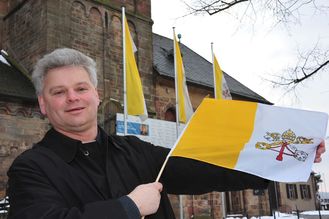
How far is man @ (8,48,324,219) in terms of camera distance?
1.62 meters

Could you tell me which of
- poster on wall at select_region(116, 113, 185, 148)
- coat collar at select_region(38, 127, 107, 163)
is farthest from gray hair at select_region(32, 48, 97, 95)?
poster on wall at select_region(116, 113, 185, 148)

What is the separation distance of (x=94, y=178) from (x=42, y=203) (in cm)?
33

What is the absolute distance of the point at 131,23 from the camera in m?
17.6

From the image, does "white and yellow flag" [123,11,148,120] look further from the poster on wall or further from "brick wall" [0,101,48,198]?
"brick wall" [0,101,48,198]

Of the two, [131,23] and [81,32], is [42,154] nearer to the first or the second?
[81,32]

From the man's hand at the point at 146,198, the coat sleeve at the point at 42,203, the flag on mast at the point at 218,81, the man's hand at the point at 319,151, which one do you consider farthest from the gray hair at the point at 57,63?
the flag on mast at the point at 218,81

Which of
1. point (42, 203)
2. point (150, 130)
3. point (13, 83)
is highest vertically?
point (13, 83)

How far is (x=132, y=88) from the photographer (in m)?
12.2

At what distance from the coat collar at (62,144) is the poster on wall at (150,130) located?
981cm

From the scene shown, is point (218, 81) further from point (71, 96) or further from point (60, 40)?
point (71, 96)

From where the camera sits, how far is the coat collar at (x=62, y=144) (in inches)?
74.4

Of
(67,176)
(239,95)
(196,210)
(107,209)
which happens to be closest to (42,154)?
(67,176)

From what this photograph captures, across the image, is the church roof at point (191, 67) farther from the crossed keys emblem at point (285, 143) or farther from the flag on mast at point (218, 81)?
the crossed keys emblem at point (285, 143)

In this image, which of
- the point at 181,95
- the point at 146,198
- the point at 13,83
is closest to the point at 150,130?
the point at 181,95
